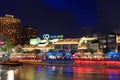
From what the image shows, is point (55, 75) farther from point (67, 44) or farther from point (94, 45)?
point (67, 44)

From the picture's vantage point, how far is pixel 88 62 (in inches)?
3401

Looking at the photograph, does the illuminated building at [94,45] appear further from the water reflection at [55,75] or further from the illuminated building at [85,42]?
the water reflection at [55,75]

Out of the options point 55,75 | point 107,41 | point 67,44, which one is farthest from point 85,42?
point 55,75

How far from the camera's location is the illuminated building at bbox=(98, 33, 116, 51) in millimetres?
136500

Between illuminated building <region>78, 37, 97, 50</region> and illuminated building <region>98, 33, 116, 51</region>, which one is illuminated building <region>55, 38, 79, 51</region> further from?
illuminated building <region>98, 33, 116, 51</region>

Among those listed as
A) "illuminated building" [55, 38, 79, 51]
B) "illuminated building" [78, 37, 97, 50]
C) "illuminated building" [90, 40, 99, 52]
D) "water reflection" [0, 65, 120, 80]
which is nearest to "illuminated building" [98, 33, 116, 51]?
"illuminated building" [90, 40, 99, 52]

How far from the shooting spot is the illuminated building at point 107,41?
5374 inches

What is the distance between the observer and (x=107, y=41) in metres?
139

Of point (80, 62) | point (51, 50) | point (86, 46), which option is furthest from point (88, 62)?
point (51, 50)

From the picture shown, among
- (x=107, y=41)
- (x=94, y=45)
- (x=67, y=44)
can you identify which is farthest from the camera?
(x=67, y=44)

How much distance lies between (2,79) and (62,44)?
124 metres

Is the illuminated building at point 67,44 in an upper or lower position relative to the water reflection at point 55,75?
upper

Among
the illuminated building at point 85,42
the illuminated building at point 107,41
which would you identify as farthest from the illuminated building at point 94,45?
the illuminated building at point 107,41

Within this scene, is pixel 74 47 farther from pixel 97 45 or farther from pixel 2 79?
pixel 2 79
